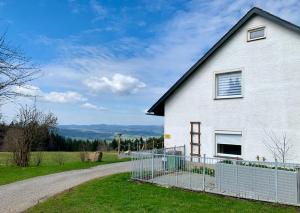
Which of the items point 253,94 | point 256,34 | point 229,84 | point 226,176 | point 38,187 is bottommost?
point 38,187

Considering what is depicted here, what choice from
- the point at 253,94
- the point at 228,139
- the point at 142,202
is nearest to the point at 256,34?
the point at 253,94

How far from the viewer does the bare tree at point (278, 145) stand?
42.5ft

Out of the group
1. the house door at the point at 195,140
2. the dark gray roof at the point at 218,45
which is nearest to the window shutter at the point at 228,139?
the house door at the point at 195,140

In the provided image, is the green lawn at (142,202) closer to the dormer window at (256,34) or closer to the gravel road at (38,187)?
the gravel road at (38,187)

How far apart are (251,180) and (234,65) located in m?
6.11

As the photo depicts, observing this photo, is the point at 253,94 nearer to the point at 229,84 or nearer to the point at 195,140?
the point at 229,84

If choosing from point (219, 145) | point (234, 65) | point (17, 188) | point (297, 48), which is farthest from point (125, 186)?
point (297, 48)

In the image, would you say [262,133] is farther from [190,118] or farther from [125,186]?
[125,186]

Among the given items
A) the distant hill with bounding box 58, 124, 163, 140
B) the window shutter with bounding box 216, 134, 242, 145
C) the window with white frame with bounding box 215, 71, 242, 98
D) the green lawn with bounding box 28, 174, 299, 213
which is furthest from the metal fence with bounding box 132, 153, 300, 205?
the distant hill with bounding box 58, 124, 163, 140

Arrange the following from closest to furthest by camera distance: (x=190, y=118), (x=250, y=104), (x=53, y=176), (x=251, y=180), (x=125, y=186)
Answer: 1. (x=251, y=180)
2. (x=125, y=186)
3. (x=250, y=104)
4. (x=53, y=176)
5. (x=190, y=118)

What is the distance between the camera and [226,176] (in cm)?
1100

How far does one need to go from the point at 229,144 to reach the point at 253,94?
100 inches

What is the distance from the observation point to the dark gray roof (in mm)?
12914

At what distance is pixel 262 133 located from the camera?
13727 mm
